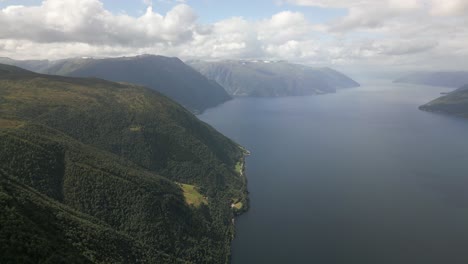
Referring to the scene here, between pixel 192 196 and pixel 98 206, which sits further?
pixel 192 196

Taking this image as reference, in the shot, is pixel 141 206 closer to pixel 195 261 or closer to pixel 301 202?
pixel 195 261

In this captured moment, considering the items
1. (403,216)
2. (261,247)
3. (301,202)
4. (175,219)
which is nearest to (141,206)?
(175,219)

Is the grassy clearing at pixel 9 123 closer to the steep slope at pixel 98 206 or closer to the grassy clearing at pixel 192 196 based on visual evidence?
the steep slope at pixel 98 206

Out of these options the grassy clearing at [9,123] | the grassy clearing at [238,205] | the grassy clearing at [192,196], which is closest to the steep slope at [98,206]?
the grassy clearing at [9,123]

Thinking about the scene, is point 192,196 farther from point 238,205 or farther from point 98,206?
point 98,206

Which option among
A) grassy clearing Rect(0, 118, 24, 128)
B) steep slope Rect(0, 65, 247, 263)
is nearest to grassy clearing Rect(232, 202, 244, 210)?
steep slope Rect(0, 65, 247, 263)

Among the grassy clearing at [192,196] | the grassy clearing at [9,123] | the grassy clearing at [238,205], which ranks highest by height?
the grassy clearing at [9,123]

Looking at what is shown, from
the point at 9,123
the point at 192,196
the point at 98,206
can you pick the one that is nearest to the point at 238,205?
the point at 192,196

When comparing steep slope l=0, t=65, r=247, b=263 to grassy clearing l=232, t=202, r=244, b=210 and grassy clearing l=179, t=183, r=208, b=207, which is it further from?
grassy clearing l=232, t=202, r=244, b=210

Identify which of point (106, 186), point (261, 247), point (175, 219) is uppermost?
point (106, 186)
